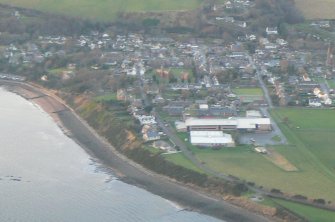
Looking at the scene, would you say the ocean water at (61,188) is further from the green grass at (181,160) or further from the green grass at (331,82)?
the green grass at (331,82)

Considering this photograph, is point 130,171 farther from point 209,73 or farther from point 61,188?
point 209,73

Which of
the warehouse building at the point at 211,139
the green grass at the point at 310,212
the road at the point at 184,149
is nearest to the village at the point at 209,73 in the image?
the warehouse building at the point at 211,139

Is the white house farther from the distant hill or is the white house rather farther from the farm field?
the farm field

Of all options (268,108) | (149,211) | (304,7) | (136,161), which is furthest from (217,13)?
(149,211)

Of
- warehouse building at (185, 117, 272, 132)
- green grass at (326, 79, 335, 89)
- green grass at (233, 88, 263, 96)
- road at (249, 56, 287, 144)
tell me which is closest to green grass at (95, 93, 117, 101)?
warehouse building at (185, 117, 272, 132)

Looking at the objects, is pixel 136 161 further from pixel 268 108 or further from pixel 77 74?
pixel 77 74
